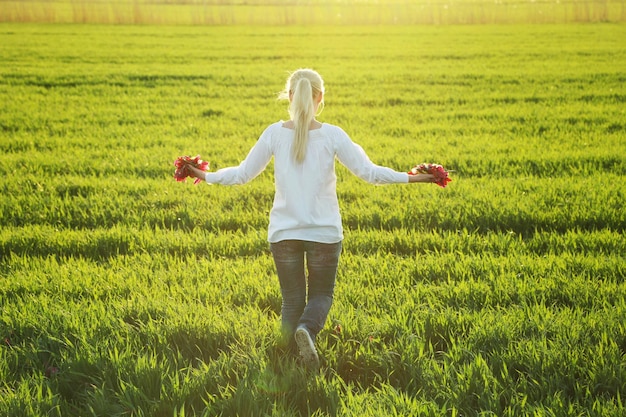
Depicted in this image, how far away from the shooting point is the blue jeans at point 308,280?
11.5 ft

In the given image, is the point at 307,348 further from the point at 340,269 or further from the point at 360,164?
the point at 340,269

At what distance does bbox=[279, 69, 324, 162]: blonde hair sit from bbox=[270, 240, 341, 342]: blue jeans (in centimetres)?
49

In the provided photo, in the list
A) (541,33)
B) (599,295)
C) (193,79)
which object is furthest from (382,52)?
(599,295)

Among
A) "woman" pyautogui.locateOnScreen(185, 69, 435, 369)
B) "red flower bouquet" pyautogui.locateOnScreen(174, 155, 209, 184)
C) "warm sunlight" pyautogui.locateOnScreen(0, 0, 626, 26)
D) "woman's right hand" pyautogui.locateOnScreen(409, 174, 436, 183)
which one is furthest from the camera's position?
"warm sunlight" pyautogui.locateOnScreen(0, 0, 626, 26)

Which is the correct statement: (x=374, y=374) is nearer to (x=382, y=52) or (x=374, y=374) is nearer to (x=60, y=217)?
(x=60, y=217)

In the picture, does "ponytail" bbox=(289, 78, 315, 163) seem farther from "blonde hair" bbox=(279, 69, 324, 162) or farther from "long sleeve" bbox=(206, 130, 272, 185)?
"long sleeve" bbox=(206, 130, 272, 185)

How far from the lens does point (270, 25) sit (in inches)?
1431

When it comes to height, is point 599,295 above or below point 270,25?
below

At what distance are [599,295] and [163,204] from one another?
4229 millimetres

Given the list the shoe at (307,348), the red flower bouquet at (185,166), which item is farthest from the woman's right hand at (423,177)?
the red flower bouquet at (185,166)

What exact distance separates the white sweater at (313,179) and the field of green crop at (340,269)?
0.70 metres

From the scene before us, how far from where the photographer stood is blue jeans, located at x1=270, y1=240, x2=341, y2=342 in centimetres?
352

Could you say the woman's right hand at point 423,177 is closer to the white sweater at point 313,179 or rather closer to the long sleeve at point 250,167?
the white sweater at point 313,179

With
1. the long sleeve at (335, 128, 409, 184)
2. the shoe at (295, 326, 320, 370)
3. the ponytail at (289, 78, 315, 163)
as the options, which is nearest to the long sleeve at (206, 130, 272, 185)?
the ponytail at (289, 78, 315, 163)
